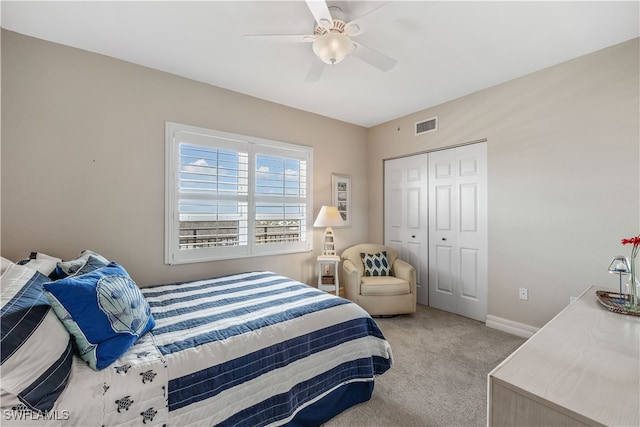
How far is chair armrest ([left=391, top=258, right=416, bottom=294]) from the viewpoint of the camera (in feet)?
10.7

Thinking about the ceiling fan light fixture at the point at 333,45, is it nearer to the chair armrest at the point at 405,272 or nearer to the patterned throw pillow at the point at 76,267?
the patterned throw pillow at the point at 76,267

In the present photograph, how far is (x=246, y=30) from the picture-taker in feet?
6.73

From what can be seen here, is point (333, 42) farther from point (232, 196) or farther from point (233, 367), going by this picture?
point (233, 367)

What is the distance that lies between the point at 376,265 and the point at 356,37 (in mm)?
2603

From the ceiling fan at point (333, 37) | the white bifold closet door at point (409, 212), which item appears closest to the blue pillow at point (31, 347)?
the ceiling fan at point (333, 37)

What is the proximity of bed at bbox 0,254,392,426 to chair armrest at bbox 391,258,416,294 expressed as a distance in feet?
4.92

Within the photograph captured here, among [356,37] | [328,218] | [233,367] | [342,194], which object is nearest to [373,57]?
[356,37]

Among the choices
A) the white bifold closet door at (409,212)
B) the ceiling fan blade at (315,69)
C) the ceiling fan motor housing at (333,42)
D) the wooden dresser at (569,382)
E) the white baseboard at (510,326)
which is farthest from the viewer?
the white bifold closet door at (409,212)

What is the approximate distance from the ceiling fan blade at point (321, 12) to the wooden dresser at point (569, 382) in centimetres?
184

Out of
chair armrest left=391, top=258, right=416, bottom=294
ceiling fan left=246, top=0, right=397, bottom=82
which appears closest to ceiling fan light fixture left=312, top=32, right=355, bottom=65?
ceiling fan left=246, top=0, right=397, bottom=82

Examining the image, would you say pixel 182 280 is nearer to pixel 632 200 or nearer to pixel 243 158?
pixel 243 158

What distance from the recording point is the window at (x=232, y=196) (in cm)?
273

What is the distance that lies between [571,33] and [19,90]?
4.23 m

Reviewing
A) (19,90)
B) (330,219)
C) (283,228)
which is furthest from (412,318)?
(19,90)
